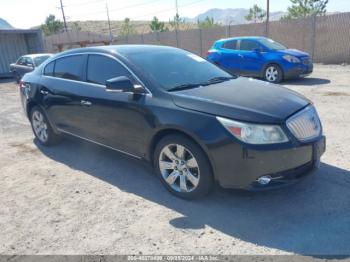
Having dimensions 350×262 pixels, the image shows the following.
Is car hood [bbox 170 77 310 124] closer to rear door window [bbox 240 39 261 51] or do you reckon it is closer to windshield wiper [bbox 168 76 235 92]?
windshield wiper [bbox 168 76 235 92]

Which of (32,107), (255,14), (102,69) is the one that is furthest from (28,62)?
(255,14)

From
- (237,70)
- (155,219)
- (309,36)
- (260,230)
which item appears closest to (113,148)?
(155,219)

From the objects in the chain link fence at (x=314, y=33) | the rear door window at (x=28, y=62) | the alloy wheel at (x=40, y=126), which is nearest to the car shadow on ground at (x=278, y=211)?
the alloy wheel at (x=40, y=126)

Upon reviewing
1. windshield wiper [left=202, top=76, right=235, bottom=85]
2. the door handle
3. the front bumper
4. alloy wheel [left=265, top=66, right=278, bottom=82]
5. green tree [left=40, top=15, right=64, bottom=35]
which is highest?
green tree [left=40, top=15, right=64, bottom=35]

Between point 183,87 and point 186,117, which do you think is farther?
point 183,87

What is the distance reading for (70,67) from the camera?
5.05 meters

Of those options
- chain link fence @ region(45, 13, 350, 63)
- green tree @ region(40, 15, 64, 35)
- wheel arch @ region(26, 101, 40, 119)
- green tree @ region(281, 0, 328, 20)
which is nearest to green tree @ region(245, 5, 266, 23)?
green tree @ region(281, 0, 328, 20)

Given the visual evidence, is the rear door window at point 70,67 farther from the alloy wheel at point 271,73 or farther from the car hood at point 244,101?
the alloy wheel at point 271,73

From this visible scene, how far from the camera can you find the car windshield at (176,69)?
404 cm

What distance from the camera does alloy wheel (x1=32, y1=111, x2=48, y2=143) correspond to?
5.78m

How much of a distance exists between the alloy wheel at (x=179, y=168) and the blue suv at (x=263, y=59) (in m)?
7.86

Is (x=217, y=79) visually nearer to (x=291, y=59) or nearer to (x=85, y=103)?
(x=85, y=103)

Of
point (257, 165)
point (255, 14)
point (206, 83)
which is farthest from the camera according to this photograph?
point (255, 14)

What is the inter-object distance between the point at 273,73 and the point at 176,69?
7.71 meters
